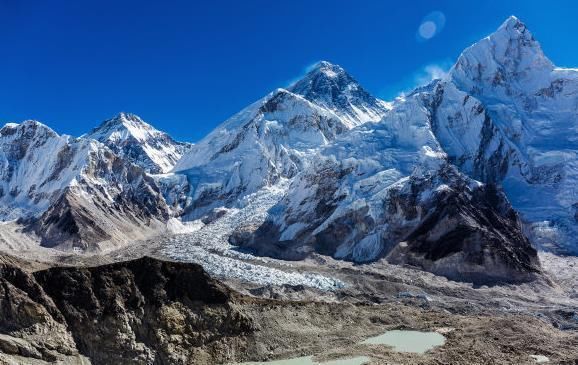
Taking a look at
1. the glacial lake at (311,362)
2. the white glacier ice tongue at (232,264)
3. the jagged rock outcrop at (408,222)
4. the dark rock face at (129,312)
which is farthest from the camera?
the jagged rock outcrop at (408,222)

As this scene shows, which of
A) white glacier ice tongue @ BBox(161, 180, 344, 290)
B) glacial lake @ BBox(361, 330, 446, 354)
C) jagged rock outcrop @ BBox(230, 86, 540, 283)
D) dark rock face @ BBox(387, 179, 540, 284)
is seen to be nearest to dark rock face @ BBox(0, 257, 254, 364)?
glacial lake @ BBox(361, 330, 446, 354)

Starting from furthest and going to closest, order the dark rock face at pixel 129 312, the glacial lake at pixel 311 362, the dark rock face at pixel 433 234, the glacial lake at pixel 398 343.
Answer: the dark rock face at pixel 433 234
the glacial lake at pixel 398 343
the glacial lake at pixel 311 362
the dark rock face at pixel 129 312

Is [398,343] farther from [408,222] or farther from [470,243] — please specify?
Result: [408,222]

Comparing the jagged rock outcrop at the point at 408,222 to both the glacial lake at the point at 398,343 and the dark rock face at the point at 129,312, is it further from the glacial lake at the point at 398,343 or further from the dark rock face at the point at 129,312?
the dark rock face at the point at 129,312

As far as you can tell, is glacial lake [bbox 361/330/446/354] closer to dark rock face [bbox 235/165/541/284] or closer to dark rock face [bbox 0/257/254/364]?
Result: dark rock face [bbox 0/257/254/364]

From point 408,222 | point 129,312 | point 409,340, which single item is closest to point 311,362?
point 409,340

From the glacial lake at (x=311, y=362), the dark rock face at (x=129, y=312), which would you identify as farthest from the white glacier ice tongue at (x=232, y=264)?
the dark rock face at (x=129, y=312)

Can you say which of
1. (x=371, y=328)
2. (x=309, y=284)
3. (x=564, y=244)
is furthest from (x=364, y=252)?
(x=371, y=328)
